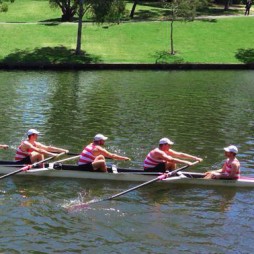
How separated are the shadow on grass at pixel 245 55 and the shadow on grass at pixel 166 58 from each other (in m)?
7.94

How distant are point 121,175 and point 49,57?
41287 mm

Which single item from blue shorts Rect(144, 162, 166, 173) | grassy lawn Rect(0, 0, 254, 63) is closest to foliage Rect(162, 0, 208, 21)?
grassy lawn Rect(0, 0, 254, 63)

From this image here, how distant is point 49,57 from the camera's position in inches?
2324

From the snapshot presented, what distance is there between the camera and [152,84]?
46.9 meters

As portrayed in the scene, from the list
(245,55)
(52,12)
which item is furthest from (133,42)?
(52,12)

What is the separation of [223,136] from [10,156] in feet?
40.0

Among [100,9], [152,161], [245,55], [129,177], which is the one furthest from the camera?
[245,55]

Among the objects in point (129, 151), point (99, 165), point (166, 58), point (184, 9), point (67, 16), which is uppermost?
point (184, 9)

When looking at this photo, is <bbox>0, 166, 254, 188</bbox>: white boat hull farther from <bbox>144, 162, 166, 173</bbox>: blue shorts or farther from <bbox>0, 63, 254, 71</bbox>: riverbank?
<bbox>0, 63, 254, 71</bbox>: riverbank

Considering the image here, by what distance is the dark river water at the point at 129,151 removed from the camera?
14906 mm

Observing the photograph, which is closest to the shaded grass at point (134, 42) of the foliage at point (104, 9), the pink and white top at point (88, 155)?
the foliage at point (104, 9)

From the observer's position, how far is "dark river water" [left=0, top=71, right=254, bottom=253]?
48.9 feet

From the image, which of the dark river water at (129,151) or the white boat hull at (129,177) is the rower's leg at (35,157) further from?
the dark river water at (129,151)

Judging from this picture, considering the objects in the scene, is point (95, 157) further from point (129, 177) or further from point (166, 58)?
point (166, 58)
